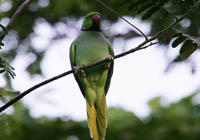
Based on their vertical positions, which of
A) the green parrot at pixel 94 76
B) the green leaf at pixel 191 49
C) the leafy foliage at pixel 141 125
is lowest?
the green leaf at pixel 191 49

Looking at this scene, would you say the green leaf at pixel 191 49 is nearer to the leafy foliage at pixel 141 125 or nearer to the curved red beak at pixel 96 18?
the curved red beak at pixel 96 18

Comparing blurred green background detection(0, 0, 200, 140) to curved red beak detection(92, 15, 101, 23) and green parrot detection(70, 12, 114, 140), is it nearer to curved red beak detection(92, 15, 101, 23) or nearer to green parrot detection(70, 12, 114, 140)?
curved red beak detection(92, 15, 101, 23)

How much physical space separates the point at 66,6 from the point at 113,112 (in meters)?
3.81

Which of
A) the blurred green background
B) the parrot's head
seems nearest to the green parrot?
the parrot's head

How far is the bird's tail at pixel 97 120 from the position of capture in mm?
3209

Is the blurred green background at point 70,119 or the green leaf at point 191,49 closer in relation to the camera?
the green leaf at point 191,49

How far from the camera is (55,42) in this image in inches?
225

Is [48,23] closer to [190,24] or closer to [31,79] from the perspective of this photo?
[31,79]

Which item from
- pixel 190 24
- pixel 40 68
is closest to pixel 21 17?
pixel 40 68

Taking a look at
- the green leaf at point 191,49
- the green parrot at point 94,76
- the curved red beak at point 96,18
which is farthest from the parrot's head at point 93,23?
the green leaf at point 191,49

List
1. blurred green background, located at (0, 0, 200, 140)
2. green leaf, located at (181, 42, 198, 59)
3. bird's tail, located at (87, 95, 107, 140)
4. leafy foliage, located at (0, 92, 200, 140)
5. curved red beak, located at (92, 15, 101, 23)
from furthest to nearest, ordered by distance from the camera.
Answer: leafy foliage, located at (0, 92, 200, 140), blurred green background, located at (0, 0, 200, 140), curved red beak, located at (92, 15, 101, 23), bird's tail, located at (87, 95, 107, 140), green leaf, located at (181, 42, 198, 59)

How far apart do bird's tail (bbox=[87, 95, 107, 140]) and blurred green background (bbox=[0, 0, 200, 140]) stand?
75cm

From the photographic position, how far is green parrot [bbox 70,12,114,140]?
3.28m

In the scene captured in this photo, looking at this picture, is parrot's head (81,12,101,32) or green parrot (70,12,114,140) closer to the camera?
green parrot (70,12,114,140)
